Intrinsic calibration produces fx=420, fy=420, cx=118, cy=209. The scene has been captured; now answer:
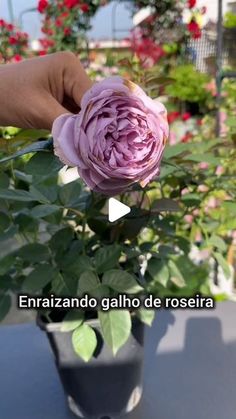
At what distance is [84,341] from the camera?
551 millimetres

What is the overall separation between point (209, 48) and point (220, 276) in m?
5.21

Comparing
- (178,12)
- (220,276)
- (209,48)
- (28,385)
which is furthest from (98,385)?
(209,48)

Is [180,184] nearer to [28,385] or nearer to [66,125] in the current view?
[66,125]

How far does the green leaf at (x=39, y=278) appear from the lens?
1.82 feet

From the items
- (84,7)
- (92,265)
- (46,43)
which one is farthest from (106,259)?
(84,7)

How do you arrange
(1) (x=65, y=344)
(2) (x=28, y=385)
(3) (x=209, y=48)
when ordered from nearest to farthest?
(1) (x=65, y=344) < (2) (x=28, y=385) < (3) (x=209, y=48)

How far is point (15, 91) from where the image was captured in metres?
0.48

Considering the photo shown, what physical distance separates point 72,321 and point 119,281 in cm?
9

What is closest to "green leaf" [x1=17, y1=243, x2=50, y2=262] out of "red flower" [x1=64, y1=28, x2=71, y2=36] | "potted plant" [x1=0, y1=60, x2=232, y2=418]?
"potted plant" [x1=0, y1=60, x2=232, y2=418]

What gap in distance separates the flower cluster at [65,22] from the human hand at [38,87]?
11.9 feet

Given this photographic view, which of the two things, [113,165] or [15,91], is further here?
[15,91]

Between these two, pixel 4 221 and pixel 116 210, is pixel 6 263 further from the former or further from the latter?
pixel 116 210

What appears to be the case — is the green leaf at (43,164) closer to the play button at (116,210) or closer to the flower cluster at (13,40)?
the play button at (116,210)

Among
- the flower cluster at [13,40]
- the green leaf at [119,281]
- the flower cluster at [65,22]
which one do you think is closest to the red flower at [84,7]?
the flower cluster at [65,22]
